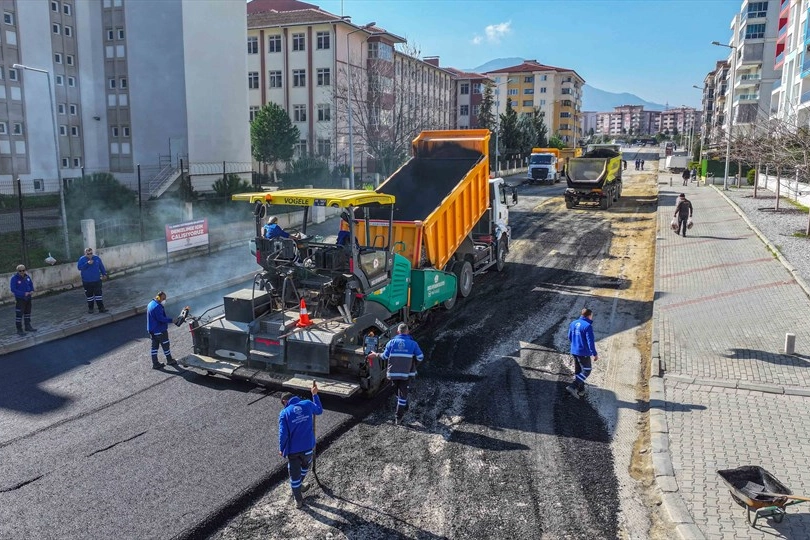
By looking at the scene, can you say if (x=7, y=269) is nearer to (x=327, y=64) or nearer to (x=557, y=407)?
(x=557, y=407)

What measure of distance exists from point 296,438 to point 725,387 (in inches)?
257

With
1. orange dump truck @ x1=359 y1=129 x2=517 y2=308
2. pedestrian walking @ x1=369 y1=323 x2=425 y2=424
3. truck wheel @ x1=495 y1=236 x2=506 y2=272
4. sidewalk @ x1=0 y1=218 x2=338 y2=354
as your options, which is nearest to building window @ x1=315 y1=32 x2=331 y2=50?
sidewalk @ x1=0 y1=218 x2=338 y2=354

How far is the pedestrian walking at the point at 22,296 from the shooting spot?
12.1 m

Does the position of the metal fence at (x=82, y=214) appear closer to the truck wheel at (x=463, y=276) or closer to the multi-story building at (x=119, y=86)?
the multi-story building at (x=119, y=86)

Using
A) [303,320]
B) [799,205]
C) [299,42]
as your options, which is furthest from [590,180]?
[299,42]

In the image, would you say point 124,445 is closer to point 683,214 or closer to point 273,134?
point 683,214

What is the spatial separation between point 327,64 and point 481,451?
4252cm

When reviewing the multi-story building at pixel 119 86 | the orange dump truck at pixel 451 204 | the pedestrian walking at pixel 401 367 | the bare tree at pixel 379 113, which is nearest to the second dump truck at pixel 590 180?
the bare tree at pixel 379 113

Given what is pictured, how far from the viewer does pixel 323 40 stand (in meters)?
46.0

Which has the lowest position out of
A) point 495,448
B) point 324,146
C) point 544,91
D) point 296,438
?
point 495,448

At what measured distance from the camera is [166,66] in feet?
112

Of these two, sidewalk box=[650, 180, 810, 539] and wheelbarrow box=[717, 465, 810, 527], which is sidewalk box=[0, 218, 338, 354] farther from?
wheelbarrow box=[717, 465, 810, 527]

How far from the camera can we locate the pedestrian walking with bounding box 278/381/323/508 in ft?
21.1

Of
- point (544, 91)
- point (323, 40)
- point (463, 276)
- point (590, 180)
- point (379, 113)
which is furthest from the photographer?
point (544, 91)
